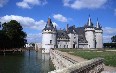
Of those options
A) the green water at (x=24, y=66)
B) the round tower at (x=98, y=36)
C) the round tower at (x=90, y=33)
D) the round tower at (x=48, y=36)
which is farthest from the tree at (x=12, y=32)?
the round tower at (x=98, y=36)

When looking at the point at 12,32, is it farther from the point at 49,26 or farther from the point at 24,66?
the point at 24,66

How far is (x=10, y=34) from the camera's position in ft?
218

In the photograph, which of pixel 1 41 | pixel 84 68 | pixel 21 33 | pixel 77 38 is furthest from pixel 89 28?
pixel 84 68

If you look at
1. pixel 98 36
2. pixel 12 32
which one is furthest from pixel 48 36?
pixel 98 36

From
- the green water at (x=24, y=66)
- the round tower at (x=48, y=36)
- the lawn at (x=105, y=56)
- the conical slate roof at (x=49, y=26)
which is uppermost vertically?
the conical slate roof at (x=49, y=26)

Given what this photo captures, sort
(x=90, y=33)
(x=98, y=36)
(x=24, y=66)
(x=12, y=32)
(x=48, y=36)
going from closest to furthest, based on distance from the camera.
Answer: (x=24, y=66)
(x=12, y=32)
(x=48, y=36)
(x=90, y=33)
(x=98, y=36)

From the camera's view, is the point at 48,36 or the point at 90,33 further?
the point at 90,33

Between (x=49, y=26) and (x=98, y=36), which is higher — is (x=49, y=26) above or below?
above

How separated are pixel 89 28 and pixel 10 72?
57.8 metres

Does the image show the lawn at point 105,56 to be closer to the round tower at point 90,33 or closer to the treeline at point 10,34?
the treeline at point 10,34

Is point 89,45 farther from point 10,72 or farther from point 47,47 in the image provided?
point 10,72

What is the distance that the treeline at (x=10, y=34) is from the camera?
2579 inches

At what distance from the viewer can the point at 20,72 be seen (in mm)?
25969

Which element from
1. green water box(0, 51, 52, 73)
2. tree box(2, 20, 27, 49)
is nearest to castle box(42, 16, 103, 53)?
tree box(2, 20, 27, 49)
